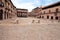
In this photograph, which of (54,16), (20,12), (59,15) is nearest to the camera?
(59,15)

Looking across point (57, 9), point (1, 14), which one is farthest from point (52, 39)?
point (57, 9)

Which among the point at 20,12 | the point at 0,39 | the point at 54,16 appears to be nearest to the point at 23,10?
the point at 20,12

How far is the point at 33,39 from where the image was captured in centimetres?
663

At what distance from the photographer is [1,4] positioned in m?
25.0

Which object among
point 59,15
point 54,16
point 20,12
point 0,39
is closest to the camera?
point 0,39

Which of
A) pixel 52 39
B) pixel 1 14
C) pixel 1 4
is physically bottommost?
pixel 52 39

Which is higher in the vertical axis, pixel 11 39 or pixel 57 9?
pixel 57 9

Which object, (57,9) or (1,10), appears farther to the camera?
(57,9)

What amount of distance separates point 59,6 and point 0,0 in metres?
20.1

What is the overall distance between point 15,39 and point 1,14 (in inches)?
774

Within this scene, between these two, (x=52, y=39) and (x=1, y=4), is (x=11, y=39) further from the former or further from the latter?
(x=1, y=4)

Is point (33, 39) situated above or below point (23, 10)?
below

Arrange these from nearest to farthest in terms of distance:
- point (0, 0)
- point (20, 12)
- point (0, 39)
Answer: point (0, 39) < point (0, 0) < point (20, 12)

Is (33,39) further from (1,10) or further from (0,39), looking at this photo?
(1,10)
